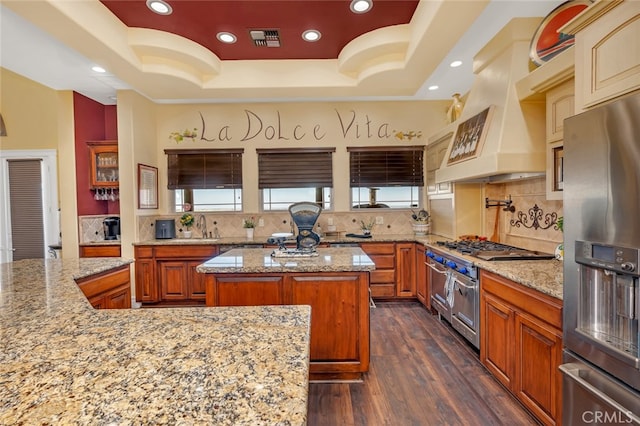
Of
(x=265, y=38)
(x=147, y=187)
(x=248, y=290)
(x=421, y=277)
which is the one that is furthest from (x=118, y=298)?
(x=421, y=277)

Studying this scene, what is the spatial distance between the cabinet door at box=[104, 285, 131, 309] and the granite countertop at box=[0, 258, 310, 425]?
0.99 meters

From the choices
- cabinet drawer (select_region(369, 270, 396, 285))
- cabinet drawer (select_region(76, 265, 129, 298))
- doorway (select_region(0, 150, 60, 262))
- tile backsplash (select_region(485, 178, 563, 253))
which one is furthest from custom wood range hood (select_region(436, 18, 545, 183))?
doorway (select_region(0, 150, 60, 262))

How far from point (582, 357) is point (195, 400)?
169 cm

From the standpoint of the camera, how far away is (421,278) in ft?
12.8

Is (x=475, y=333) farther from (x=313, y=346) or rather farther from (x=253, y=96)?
(x=253, y=96)

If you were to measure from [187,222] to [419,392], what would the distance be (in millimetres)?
3693

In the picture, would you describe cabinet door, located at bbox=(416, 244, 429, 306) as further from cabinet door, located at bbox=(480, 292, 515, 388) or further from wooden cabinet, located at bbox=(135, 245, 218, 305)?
wooden cabinet, located at bbox=(135, 245, 218, 305)

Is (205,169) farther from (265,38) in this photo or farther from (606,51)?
(606,51)

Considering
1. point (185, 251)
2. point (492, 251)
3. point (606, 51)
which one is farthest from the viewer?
point (185, 251)

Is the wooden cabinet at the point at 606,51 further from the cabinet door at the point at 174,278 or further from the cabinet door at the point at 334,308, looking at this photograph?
the cabinet door at the point at 174,278

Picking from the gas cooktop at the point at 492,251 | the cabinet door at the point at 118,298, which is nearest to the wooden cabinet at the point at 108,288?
the cabinet door at the point at 118,298

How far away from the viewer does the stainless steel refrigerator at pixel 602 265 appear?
1172mm

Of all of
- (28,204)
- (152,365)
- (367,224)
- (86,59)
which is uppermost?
(86,59)

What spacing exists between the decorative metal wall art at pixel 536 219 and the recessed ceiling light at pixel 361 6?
2.37m
